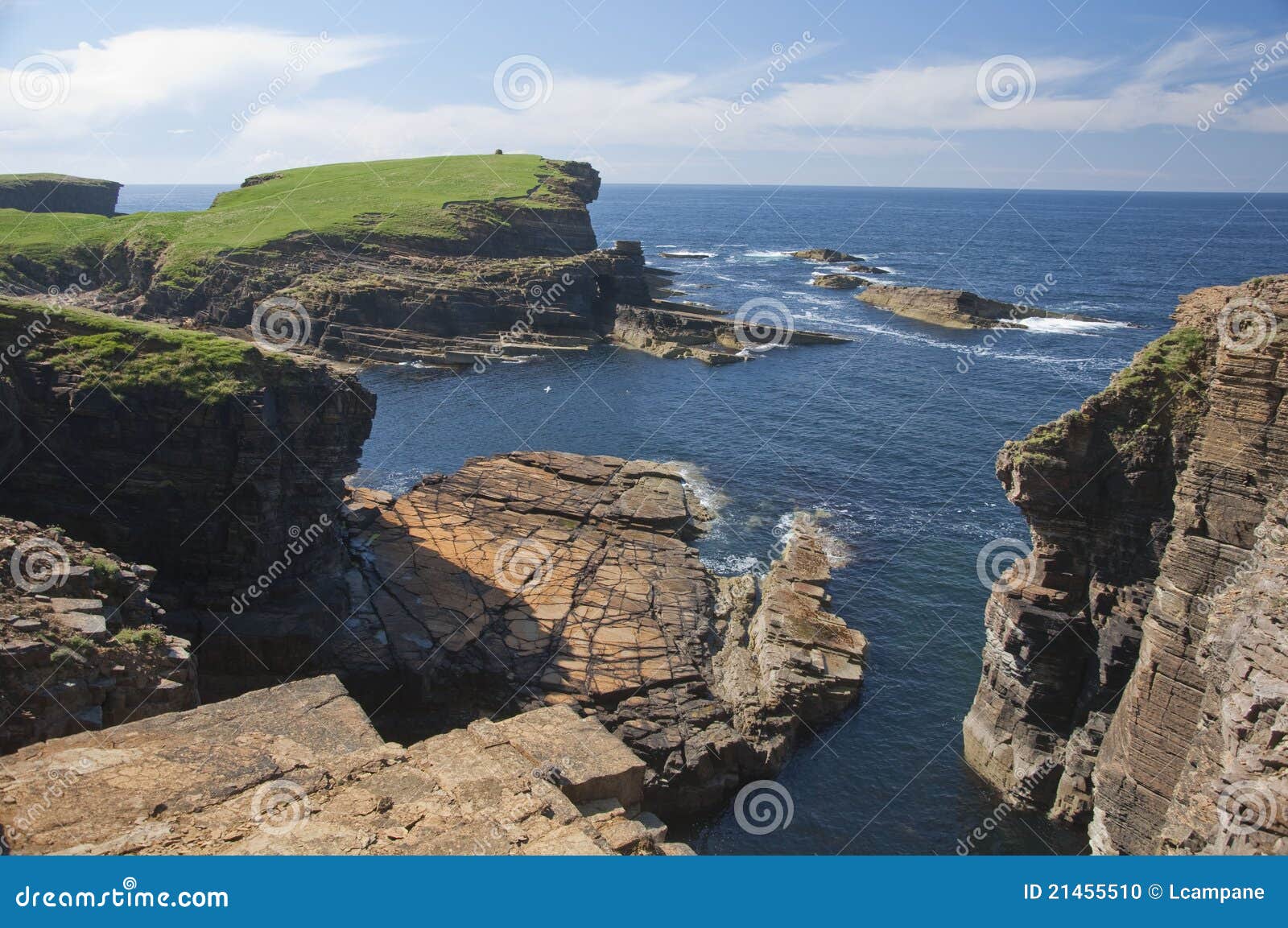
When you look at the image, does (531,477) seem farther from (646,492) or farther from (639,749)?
(639,749)

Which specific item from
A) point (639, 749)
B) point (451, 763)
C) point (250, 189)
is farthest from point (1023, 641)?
point (250, 189)

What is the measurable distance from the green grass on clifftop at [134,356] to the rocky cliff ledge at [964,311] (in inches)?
2817

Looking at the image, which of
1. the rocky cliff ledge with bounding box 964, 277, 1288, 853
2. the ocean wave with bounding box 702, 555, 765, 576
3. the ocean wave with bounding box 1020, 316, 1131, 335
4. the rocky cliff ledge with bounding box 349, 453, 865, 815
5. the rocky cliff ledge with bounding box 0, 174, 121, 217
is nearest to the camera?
the rocky cliff ledge with bounding box 964, 277, 1288, 853

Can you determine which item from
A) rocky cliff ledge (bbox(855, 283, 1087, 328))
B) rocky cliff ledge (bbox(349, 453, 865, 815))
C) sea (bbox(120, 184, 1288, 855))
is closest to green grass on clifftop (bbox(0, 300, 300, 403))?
rocky cliff ledge (bbox(349, 453, 865, 815))

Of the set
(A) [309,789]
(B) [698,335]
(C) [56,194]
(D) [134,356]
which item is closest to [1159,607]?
(A) [309,789]

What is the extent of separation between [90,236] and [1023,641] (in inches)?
3595

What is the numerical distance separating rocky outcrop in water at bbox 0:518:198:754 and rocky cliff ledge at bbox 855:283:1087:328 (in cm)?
7934

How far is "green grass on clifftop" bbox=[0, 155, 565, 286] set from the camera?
251 ft

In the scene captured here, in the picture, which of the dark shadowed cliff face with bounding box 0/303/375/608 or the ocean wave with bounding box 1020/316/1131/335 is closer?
the dark shadowed cliff face with bounding box 0/303/375/608

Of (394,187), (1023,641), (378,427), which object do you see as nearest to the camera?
(1023,641)

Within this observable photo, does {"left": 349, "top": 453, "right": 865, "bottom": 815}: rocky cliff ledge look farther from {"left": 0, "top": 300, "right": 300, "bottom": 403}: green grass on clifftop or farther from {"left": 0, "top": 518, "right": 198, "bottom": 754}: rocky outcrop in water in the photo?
{"left": 0, "top": 518, "right": 198, "bottom": 754}: rocky outcrop in water

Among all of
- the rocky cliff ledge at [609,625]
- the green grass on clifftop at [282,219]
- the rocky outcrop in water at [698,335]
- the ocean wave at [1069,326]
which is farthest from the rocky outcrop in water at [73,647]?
the ocean wave at [1069,326]

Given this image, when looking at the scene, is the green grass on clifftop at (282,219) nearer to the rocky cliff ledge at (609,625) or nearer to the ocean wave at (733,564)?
the rocky cliff ledge at (609,625)

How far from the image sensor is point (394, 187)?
316 ft
